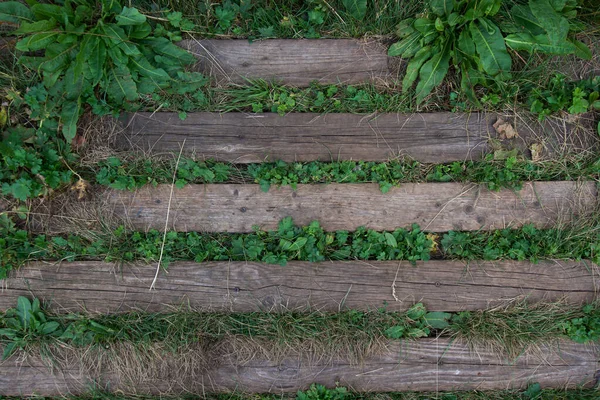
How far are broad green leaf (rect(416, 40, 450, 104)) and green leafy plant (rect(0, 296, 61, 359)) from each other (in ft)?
10.5

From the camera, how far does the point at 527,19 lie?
341 cm

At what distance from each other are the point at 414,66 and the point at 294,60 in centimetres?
89

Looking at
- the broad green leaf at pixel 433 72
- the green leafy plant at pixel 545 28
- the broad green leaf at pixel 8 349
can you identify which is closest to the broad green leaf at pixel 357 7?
the broad green leaf at pixel 433 72

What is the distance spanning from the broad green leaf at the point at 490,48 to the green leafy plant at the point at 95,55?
2008 millimetres

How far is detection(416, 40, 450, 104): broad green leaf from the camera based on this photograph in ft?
11.4

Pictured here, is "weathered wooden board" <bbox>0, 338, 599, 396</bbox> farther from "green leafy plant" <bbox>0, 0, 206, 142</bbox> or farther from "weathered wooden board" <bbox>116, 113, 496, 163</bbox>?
"green leafy plant" <bbox>0, 0, 206, 142</bbox>

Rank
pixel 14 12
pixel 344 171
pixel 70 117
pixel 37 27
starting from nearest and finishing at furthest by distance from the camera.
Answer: pixel 37 27
pixel 14 12
pixel 70 117
pixel 344 171

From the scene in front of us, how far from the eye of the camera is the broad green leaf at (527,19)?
3.40 metres

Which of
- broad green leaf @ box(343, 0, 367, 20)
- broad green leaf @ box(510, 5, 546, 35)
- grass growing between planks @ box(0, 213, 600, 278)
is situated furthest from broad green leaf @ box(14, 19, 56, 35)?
broad green leaf @ box(510, 5, 546, 35)

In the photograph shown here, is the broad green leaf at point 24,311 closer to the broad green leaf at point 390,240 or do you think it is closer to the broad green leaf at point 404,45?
the broad green leaf at point 390,240

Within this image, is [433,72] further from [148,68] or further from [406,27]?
[148,68]

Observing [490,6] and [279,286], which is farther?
[279,286]

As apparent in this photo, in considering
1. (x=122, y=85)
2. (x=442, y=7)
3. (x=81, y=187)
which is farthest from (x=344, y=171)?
(x=81, y=187)

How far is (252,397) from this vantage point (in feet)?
11.7
